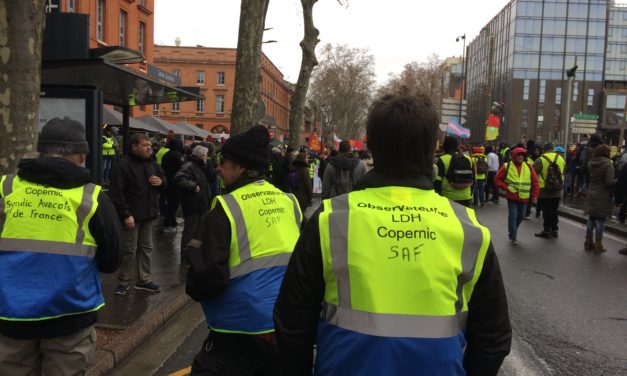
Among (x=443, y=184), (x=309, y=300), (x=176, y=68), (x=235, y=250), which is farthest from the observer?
(x=176, y=68)

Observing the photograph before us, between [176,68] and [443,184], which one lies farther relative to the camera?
[176,68]

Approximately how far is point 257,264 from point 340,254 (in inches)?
39.0

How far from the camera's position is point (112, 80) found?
26.9ft

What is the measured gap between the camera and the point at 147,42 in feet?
98.2

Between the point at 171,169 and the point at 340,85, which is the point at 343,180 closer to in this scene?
the point at 171,169

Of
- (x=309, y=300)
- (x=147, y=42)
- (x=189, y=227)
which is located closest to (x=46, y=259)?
(x=309, y=300)

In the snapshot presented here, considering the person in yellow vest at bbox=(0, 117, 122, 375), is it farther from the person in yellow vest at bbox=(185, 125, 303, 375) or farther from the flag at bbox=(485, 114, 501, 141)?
the flag at bbox=(485, 114, 501, 141)

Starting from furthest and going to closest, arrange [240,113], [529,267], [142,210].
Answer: [240,113] < [529,267] < [142,210]

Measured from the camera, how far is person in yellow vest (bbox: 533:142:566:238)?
35.0ft

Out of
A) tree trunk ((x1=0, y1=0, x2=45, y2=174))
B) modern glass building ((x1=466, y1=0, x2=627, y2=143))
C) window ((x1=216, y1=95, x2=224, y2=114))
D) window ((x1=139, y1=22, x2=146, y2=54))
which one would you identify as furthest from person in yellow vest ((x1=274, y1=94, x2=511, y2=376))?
modern glass building ((x1=466, y1=0, x2=627, y2=143))

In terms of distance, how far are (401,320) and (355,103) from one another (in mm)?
78306

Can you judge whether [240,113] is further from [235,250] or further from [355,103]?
[355,103]

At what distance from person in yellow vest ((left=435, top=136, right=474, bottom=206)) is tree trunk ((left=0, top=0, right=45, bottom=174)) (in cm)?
626

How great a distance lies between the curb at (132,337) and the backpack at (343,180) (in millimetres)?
3590
